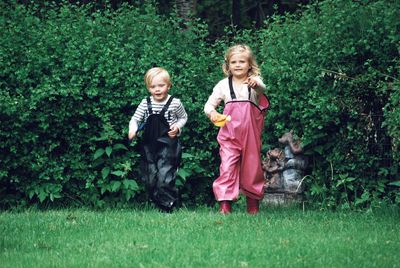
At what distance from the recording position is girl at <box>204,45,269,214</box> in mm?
9148

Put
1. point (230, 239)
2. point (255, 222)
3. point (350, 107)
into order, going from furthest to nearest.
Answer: point (350, 107), point (255, 222), point (230, 239)

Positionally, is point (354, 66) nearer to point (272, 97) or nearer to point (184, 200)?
point (272, 97)

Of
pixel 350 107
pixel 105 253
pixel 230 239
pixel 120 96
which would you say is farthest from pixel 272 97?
pixel 105 253

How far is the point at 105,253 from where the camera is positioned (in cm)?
692

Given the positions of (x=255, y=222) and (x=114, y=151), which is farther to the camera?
(x=114, y=151)

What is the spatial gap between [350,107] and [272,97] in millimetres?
1112

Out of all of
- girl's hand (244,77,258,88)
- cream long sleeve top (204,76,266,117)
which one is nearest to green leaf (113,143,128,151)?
cream long sleeve top (204,76,266,117)

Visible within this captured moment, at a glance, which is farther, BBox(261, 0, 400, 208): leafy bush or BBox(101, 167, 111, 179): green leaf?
BBox(101, 167, 111, 179): green leaf

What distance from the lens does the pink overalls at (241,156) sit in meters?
9.15

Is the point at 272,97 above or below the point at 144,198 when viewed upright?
above

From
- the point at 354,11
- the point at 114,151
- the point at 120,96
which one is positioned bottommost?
the point at 114,151

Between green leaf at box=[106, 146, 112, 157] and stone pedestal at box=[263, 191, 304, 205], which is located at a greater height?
green leaf at box=[106, 146, 112, 157]

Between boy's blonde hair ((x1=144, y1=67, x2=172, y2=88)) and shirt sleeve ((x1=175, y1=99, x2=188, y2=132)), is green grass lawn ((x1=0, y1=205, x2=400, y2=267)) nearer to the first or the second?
shirt sleeve ((x1=175, y1=99, x2=188, y2=132))

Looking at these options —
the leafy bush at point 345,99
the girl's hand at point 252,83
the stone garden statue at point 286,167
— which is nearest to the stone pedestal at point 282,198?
the stone garden statue at point 286,167
